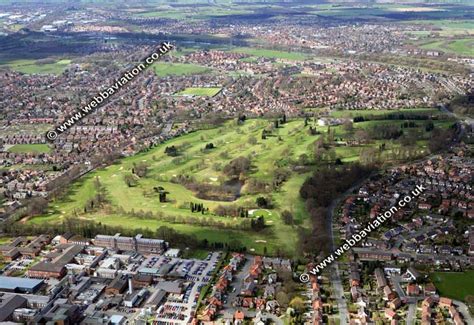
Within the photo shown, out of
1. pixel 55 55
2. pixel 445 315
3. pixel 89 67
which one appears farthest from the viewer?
pixel 55 55

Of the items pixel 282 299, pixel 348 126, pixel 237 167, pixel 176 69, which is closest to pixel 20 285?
pixel 282 299

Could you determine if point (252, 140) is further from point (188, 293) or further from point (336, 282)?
point (188, 293)

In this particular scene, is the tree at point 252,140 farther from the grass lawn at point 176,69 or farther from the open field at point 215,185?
the grass lawn at point 176,69

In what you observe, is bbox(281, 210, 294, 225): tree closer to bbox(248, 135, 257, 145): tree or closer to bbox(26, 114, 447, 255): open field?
bbox(26, 114, 447, 255): open field

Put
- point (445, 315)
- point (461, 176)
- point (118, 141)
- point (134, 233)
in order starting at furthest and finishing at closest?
1. point (118, 141)
2. point (461, 176)
3. point (134, 233)
4. point (445, 315)

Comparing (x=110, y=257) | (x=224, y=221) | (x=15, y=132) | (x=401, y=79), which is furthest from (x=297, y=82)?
(x=110, y=257)

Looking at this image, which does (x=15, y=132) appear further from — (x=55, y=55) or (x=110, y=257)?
(x=55, y=55)
